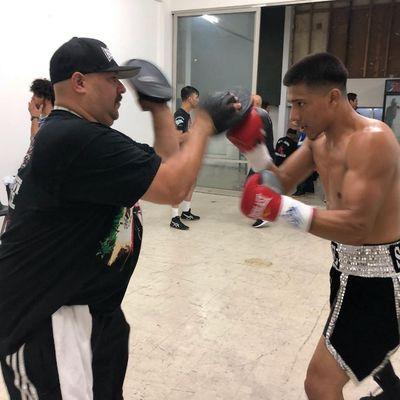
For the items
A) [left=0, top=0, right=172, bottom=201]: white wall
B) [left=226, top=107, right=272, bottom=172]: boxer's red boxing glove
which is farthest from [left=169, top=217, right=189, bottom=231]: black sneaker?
[left=226, top=107, right=272, bottom=172]: boxer's red boxing glove

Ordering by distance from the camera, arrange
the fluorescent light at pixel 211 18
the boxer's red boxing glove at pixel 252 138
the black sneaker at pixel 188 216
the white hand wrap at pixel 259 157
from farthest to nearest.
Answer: the fluorescent light at pixel 211 18 → the black sneaker at pixel 188 216 → the white hand wrap at pixel 259 157 → the boxer's red boxing glove at pixel 252 138

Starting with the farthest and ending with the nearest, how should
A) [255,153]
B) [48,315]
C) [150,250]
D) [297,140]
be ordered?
1. [297,140]
2. [150,250]
3. [255,153]
4. [48,315]

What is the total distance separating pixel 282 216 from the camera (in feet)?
4.29

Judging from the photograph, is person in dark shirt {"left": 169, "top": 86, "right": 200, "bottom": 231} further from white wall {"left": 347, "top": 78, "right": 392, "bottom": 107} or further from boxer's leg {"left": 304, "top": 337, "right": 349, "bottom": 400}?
white wall {"left": 347, "top": 78, "right": 392, "bottom": 107}

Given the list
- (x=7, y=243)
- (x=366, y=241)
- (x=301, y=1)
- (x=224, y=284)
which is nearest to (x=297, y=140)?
(x=301, y=1)

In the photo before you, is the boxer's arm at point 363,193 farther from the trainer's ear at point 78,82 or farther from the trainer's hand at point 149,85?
the trainer's ear at point 78,82

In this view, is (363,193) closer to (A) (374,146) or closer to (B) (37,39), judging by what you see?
(A) (374,146)

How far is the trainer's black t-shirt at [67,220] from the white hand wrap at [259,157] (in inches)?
30.7

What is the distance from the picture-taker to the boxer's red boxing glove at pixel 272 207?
1292 mm

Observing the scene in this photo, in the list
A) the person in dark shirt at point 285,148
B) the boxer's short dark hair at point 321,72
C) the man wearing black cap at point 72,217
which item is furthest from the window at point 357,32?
the man wearing black cap at point 72,217

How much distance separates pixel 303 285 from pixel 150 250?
1.37m

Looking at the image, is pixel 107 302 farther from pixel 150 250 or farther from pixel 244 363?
pixel 150 250

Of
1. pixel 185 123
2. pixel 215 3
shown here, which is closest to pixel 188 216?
pixel 185 123

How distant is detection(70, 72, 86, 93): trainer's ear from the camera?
110 centimetres
